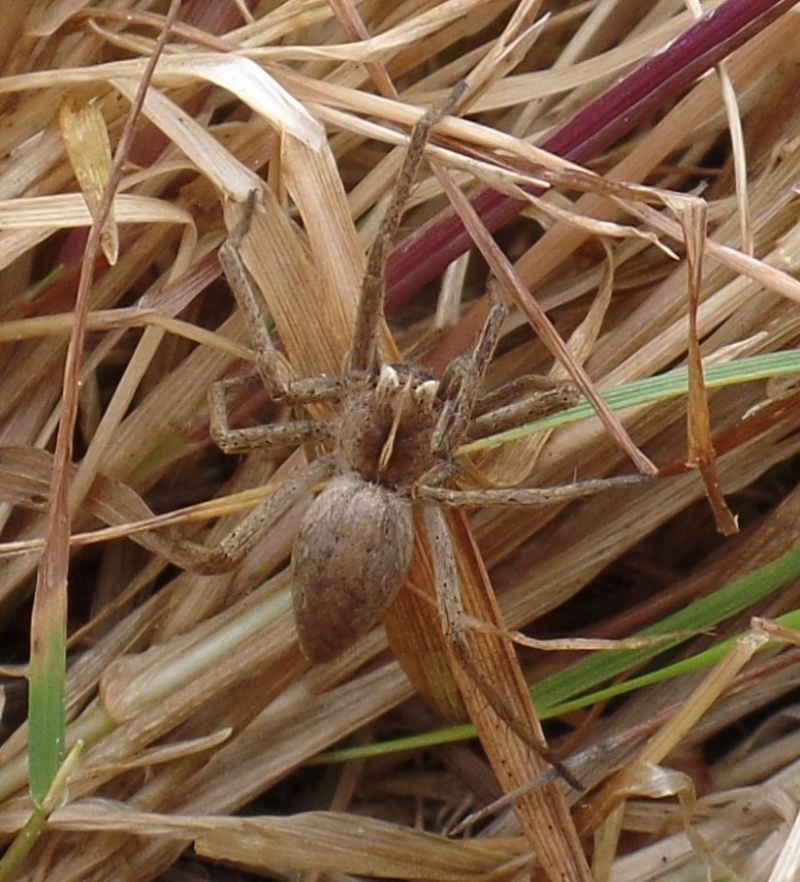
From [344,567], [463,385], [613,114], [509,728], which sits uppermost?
[613,114]

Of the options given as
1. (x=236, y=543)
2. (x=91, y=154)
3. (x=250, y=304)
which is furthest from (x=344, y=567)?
(x=91, y=154)

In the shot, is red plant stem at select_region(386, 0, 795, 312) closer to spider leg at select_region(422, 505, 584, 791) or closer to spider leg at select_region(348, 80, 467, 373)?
spider leg at select_region(348, 80, 467, 373)

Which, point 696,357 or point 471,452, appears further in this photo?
point 471,452

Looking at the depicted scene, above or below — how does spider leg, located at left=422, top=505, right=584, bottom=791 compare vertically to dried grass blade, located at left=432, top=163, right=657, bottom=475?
below

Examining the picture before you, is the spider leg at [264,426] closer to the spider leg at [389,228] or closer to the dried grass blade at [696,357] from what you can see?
the spider leg at [389,228]

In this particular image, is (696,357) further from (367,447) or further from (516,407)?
Result: (367,447)

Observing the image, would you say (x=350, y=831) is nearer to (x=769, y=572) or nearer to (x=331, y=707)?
(x=331, y=707)

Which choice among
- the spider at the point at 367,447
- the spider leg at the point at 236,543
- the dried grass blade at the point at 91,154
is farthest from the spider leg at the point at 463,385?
the dried grass blade at the point at 91,154

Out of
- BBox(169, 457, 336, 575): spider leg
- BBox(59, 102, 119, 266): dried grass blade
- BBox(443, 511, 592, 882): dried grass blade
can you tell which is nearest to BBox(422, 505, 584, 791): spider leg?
BBox(443, 511, 592, 882): dried grass blade
